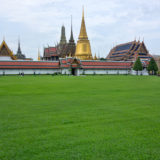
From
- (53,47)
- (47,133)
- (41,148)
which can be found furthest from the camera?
(53,47)

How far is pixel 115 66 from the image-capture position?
212 feet

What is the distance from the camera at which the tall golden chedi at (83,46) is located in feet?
222

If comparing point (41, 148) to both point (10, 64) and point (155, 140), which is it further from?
point (10, 64)

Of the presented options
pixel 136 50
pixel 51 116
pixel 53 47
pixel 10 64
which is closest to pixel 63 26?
pixel 53 47

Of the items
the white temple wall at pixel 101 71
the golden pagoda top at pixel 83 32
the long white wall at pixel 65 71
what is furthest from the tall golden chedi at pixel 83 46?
the long white wall at pixel 65 71

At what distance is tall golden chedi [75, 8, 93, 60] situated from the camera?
6775 centimetres

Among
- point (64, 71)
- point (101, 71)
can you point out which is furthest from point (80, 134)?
point (101, 71)

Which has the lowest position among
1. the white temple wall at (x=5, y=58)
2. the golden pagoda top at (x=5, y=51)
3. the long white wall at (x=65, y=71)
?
the long white wall at (x=65, y=71)

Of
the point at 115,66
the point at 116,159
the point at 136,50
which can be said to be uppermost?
the point at 136,50

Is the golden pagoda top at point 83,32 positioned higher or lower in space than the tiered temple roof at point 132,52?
higher

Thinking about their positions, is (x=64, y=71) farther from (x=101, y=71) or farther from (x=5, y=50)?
(x=5, y=50)

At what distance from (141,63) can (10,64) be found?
3386 centimetres

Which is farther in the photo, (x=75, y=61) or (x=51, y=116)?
(x=75, y=61)

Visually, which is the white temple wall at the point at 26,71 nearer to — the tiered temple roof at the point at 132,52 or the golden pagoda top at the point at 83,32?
the golden pagoda top at the point at 83,32
